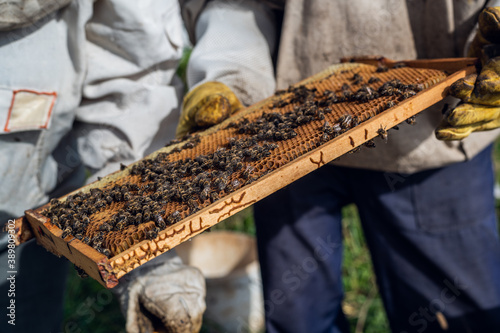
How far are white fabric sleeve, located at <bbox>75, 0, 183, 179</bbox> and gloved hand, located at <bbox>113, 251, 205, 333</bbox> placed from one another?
85 cm

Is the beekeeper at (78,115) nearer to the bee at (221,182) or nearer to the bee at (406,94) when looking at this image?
the bee at (221,182)

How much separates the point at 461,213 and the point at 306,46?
1.65 metres

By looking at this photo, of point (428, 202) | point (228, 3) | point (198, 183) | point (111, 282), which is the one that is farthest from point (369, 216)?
point (111, 282)

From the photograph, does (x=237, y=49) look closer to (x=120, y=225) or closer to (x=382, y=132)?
(x=382, y=132)

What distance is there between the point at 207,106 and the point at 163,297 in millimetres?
1135

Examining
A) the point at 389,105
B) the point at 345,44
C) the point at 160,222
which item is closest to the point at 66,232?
the point at 160,222

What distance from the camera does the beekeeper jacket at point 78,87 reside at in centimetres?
241

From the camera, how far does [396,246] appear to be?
10.2ft

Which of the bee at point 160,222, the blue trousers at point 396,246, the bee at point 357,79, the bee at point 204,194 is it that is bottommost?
the blue trousers at point 396,246

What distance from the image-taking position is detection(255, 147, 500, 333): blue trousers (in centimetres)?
290

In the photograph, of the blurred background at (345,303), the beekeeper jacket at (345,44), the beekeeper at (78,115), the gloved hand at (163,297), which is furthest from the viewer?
the blurred background at (345,303)

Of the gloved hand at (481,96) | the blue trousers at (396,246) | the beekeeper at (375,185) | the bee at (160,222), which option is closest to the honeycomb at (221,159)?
the bee at (160,222)

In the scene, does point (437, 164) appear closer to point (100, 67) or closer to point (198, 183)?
point (198, 183)

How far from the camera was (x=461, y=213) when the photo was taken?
2881 millimetres
